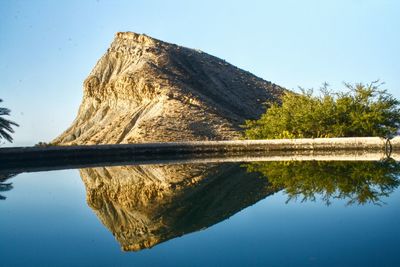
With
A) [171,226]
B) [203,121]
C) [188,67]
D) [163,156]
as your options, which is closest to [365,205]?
[171,226]

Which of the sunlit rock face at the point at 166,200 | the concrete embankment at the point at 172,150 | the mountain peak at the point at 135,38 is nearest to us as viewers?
the sunlit rock face at the point at 166,200

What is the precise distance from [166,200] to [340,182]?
11.4ft

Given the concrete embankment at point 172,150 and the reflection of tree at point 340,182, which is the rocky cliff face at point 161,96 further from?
the reflection of tree at point 340,182

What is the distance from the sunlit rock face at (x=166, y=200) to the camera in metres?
6.25

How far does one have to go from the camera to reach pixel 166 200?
859cm

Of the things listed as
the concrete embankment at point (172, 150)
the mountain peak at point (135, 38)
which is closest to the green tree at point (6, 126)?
the concrete embankment at point (172, 150)

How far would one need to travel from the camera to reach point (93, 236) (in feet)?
20.0

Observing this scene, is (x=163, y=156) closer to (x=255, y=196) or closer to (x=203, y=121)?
(x=255, y=196)

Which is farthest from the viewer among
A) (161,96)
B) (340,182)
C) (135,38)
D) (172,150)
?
(135,38)

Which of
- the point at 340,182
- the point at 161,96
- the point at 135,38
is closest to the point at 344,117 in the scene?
the point at 340,182

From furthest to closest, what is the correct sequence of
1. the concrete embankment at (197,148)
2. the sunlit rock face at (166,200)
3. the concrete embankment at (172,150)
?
the concrete embankment at (197,148) → the concrete embankment at (172,150) → the sunlit rock face at (166,200)

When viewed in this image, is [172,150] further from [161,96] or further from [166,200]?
[161,96]

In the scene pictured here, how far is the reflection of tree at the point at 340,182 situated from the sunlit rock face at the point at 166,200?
0.53m

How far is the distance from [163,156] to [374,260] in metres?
18.7
